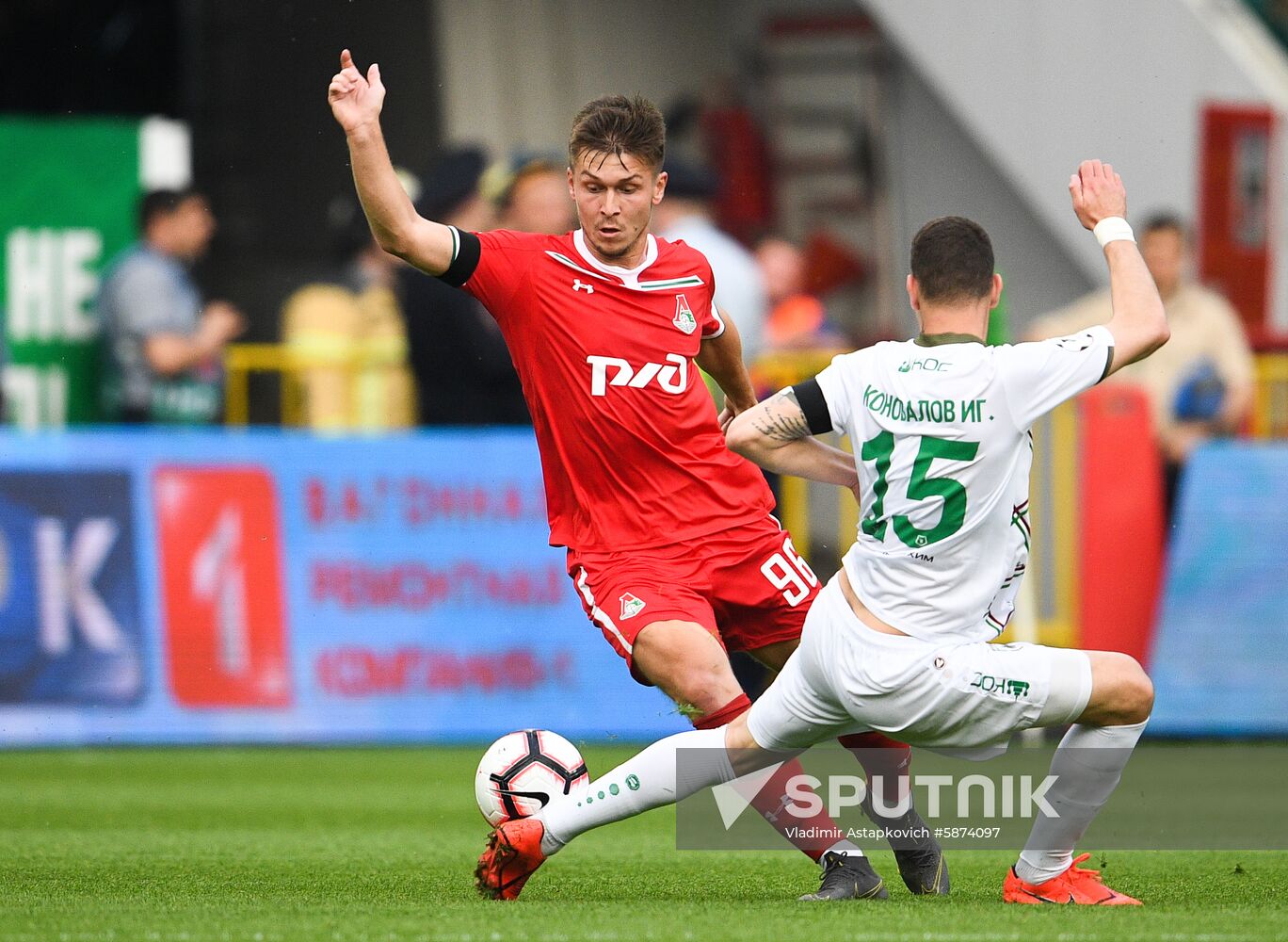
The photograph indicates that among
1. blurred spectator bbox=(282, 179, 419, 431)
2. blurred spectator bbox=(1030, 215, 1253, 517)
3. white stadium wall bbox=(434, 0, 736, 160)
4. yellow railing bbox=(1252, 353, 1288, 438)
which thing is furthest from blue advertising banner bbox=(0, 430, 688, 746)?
white stadium wall bbox=(434, 0, 736, 160)

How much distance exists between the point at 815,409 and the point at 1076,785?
1311 mm

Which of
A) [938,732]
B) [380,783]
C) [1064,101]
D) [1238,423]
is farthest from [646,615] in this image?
[1064,101]

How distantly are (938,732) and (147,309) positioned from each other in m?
7.94

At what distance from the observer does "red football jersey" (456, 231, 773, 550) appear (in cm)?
608

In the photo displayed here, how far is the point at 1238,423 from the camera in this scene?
38.0 ft

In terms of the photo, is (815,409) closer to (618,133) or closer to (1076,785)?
(618,133)

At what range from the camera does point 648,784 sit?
18.6 feet

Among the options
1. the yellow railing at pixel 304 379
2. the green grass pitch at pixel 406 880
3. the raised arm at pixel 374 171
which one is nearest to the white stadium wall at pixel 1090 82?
the yellow railing at pixel 304 379

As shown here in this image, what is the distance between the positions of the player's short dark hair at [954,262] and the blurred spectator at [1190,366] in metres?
6.16

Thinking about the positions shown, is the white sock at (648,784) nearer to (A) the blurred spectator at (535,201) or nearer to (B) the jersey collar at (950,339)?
(B) the jersey collar at (950,339)

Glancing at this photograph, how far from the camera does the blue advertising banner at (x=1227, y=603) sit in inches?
437

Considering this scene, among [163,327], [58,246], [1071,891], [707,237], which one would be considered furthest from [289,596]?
[1071,891]

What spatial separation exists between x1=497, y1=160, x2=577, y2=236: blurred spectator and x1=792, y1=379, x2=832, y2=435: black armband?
5.07 meters

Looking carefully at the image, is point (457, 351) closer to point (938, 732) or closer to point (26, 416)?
point (26, 416)
